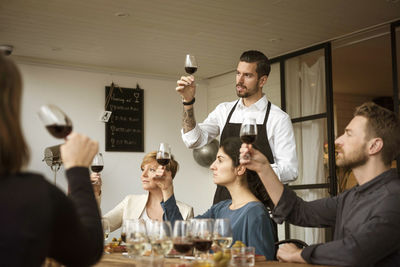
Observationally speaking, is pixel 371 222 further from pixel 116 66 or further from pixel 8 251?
pixel 116 66

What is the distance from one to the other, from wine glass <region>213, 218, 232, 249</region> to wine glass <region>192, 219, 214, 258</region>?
0.03 metres

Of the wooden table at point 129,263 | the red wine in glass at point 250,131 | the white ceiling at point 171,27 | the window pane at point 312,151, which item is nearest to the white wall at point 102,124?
the white ceiling at point 171,27

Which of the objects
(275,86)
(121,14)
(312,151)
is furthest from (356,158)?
(275,86)

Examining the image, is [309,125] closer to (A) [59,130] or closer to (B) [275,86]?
(B) [275,86]

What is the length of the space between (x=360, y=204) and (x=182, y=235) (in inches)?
28.7

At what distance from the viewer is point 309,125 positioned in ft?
20.4

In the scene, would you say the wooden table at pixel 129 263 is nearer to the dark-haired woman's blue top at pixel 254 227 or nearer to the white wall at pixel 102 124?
the dark-haired woman's blue top at pixel 254 227

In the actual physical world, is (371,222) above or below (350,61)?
below

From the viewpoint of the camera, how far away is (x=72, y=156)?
133 centimetres

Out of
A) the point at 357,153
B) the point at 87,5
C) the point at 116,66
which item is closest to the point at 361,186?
the point at 357,153

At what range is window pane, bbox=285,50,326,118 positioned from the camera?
6094 mm

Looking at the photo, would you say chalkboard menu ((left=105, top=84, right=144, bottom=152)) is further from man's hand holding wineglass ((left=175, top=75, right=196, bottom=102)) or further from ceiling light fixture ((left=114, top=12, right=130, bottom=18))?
man's hand holding wineglass ((left=175, top=75, right=196, bottom=102))

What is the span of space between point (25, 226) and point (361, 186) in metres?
1.47

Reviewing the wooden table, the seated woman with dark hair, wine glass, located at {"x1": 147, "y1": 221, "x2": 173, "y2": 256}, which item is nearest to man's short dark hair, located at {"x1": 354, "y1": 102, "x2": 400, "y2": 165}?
the wooden table
